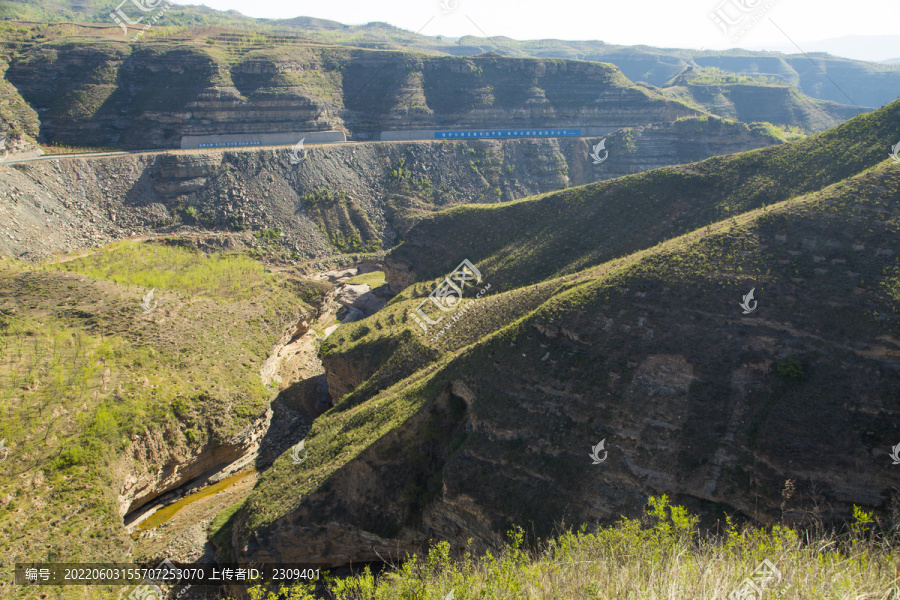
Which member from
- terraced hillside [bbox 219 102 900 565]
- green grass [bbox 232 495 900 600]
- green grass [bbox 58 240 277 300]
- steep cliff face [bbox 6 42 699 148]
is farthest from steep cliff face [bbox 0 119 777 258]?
green grass [bbox 232 495 900 600]

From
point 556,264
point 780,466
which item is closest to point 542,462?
point 780,466

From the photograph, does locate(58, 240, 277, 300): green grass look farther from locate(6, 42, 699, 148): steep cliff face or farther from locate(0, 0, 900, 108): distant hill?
locate(0, 0, 900, 108): distant hill

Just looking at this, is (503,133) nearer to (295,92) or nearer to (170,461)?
(295,92)

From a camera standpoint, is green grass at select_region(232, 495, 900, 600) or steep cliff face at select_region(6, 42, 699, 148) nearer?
green grass at select_region(232, 495, 900, 600)

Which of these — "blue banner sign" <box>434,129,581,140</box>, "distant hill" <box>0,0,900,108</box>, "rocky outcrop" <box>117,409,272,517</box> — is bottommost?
"rocky outcrop" <box>117,409,272,517</box>

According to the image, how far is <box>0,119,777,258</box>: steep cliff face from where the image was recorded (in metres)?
54.0

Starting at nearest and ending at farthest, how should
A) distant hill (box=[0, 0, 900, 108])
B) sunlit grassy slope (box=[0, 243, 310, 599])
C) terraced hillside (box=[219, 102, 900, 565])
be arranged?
terraced hillside (box=[219, 102, 900, 565]) < sunlit grassy slope (box=[0, 243, 310, 599]) < distant hill (box=[0, 0, 900, 108])

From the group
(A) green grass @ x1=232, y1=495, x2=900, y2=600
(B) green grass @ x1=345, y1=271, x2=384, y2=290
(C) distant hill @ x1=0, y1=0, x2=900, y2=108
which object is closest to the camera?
(A) green grass @ x1=232, y1=495, x2=900, y2=600

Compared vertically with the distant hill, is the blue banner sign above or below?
below

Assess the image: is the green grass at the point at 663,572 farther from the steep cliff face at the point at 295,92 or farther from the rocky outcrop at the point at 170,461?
the steep cliff face at the point at 295,92

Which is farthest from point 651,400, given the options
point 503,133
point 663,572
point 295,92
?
point 503,133

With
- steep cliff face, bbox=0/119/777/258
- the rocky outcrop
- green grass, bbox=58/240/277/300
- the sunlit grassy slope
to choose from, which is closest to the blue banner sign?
steep cliff face, bbox=0/119/777/258
